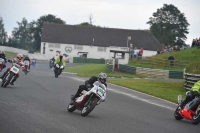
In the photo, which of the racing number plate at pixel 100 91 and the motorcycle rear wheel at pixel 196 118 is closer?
the racing number plate at pixel 100 91

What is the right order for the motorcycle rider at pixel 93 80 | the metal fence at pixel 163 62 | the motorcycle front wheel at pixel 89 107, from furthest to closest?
1. the metal fence at pixel 163 62
2. the motorcycle rider at pixel 93 80
3. the motorcycle front wheel at pixel 89 107

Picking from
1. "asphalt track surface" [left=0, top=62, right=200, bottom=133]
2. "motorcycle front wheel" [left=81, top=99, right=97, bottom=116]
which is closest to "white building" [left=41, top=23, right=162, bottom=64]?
"asphalt track surface" [left=0, top=62, right=200, bottom=133]

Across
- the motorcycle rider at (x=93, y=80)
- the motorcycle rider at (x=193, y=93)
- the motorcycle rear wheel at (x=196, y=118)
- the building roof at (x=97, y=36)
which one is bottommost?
the motorcycle rear wheel at (x=196, y=118)

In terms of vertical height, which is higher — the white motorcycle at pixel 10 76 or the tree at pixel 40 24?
the tree at pixel 40 24

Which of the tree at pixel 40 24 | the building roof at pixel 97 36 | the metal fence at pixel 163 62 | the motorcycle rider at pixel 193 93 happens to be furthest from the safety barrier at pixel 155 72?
the tree at pixel 40 24

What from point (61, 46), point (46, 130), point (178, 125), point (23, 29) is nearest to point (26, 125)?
point (46, 130)

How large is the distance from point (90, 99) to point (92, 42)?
3496 inches

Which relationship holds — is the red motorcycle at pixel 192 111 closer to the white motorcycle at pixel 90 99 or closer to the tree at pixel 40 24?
the white motorcycle at pixel 90 99

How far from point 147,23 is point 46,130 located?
111625 millimetres

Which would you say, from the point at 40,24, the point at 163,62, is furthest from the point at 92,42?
the point at 163,62

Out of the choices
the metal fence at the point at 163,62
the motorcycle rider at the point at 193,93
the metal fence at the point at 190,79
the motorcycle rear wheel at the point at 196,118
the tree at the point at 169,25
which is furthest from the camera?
the tree at the point at 169,25

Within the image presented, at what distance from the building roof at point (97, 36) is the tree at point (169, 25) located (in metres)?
14.7

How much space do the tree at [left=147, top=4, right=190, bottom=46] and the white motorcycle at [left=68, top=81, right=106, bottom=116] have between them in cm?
10301

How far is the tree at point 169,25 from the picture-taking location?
11650cm
